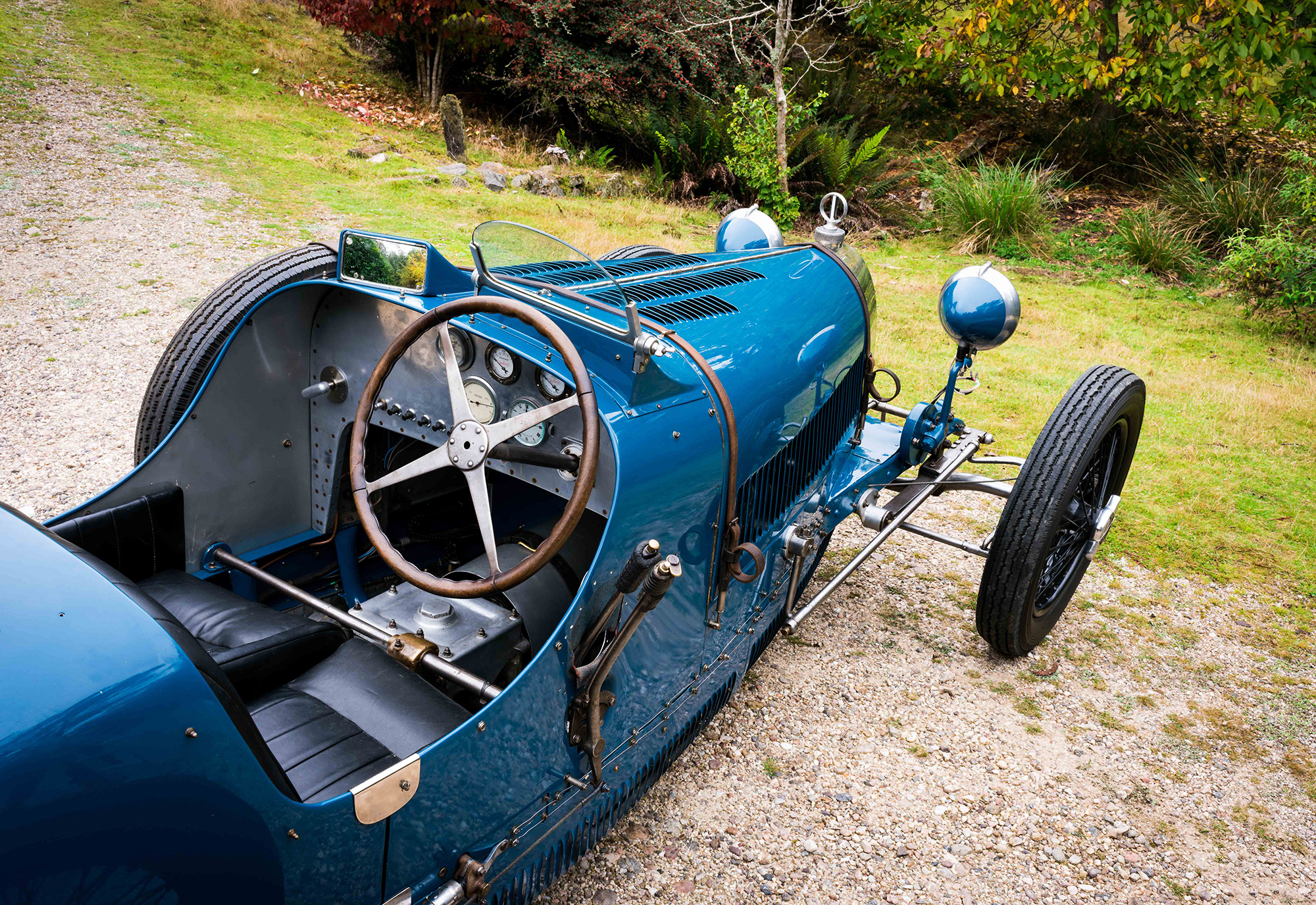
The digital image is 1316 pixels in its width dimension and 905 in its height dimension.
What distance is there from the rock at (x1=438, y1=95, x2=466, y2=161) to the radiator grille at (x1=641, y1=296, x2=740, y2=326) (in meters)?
8.91

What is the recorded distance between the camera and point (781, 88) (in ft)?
31.3

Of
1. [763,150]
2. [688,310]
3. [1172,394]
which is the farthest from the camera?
[763,150]

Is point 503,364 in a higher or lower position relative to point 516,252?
lower

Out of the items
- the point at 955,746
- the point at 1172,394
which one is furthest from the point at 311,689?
the point at 1172,394

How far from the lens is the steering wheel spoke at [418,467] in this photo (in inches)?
77.9

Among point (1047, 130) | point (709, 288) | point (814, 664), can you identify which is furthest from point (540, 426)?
point (1047, 130)

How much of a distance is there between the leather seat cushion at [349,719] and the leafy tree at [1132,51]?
1112 cm

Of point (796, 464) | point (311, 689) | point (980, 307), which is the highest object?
point (980, 307)

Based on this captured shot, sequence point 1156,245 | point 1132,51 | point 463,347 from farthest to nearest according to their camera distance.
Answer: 1. point 1132,51
2. point 1156,245
3. point 463,347

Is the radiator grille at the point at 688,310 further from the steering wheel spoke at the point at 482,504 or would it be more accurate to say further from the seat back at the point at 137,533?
the seat back at the point at 137,533

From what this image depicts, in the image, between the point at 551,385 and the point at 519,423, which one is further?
the point at 551,385

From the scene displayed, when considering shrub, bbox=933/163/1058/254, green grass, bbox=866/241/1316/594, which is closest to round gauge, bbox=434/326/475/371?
green grass, bbox=866/241/1316/594

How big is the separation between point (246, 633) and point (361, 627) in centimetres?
28

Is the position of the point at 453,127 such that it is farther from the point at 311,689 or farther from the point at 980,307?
the point at 311,689
